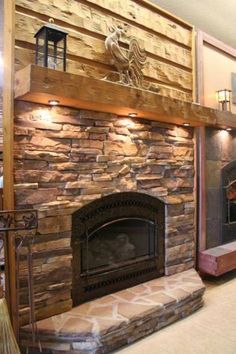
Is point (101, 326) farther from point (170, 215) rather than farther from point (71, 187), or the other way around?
point (170, 215)

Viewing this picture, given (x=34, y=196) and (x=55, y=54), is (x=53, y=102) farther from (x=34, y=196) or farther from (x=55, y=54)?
(x=34, y=196)

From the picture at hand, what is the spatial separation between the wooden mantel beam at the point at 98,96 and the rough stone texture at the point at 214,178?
0.55 metres

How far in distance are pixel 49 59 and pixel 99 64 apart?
0.57m

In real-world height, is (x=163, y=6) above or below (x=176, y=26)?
above

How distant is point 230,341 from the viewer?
235cm

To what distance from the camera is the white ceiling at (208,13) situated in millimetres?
3199

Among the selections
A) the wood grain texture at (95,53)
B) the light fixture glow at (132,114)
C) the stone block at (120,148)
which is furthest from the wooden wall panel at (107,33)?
the stone block at (120,148)

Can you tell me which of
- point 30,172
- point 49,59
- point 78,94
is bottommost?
point 30,172

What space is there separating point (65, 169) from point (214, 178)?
6.69 ft

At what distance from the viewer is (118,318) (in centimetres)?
227

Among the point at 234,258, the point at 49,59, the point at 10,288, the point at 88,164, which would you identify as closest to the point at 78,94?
the point at 49,59

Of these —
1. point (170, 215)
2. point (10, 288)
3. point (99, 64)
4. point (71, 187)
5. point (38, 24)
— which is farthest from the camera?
point (170, 215)

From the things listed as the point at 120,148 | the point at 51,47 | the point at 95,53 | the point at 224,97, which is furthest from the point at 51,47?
the point at 224,97

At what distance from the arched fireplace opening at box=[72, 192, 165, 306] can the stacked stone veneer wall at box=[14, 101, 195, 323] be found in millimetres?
100
